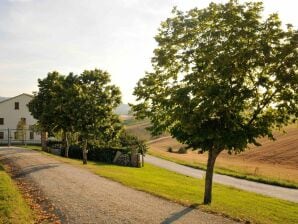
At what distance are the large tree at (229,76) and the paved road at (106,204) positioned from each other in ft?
12.0

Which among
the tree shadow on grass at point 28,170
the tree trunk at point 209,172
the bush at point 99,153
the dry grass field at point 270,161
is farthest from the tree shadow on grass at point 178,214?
the bush at point 99,153

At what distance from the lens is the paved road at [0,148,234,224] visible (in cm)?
1692

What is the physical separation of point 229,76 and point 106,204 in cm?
797

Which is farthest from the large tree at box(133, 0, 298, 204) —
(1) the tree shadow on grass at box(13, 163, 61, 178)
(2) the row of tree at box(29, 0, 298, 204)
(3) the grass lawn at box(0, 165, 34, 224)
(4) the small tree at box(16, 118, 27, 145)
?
(4) the small tree at box(16, 118, 27, 145)

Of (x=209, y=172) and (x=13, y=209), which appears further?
(x=209, y=172)

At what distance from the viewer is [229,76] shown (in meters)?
19.1

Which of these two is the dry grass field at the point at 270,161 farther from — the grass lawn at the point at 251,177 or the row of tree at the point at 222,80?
the row of tree at the point at 222,80

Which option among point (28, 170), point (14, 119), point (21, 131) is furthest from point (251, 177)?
point (14, 119)

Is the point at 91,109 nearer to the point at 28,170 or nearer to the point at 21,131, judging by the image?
the point at 28,170

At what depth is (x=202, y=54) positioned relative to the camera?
1992 centimetres

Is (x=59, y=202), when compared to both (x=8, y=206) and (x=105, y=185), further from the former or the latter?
(x=105, y=185)

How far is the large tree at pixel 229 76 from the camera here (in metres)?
19.0

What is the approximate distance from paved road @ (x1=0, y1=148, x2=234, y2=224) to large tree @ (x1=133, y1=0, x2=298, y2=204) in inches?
144

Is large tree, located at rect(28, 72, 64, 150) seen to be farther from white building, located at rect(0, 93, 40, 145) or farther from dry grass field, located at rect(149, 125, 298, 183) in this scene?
dry grass field, located at rect(149, 125, 298, 183)
